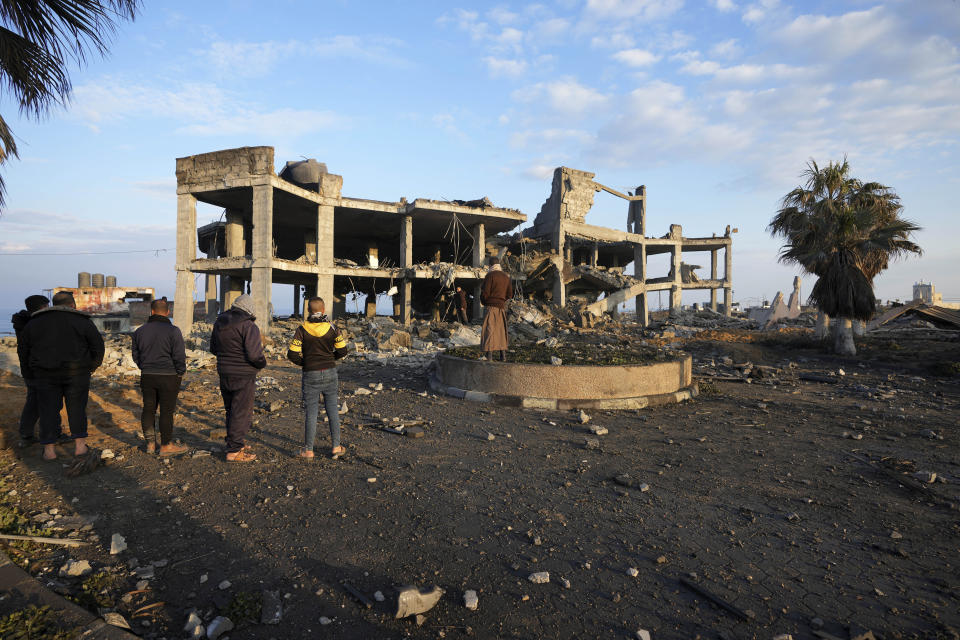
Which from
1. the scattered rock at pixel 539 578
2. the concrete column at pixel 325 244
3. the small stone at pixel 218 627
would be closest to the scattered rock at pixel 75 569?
the small stone at pixel 218 627

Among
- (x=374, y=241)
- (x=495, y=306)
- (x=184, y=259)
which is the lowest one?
(x=495, y=306)

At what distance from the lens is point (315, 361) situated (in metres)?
4.61

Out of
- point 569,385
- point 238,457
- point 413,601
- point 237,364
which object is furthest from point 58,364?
point 569,385

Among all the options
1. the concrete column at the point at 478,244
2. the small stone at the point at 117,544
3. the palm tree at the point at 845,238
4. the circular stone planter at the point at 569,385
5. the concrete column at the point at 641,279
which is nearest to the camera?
the small stone at the point at 117,544

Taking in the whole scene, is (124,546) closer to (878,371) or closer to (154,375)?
(154,375)

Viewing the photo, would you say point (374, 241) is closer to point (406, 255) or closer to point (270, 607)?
point (406, 255)

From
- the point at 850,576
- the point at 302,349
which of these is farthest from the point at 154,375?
the point at 850,576

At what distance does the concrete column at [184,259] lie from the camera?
17.6 metres

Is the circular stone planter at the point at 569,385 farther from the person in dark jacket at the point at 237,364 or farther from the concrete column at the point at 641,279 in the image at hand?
the concrete column at the point at 641,279

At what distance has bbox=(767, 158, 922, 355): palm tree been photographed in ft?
47.0

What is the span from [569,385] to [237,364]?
483 cm

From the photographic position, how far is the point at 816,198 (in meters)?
15.4

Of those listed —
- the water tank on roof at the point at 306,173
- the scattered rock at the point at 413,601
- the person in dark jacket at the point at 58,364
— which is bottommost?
the scattered rock at the point at 413,601

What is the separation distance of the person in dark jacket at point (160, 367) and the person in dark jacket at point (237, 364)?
0.45 meters
